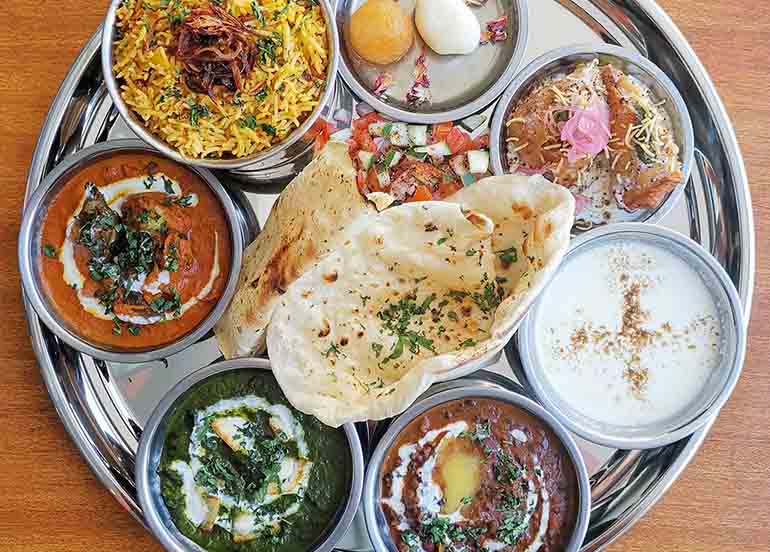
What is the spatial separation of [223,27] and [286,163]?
0.64 meters

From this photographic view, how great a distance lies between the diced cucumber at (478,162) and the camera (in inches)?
103

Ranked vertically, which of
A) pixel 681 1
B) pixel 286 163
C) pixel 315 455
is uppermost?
pixel 681 1

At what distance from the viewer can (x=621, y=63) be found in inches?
102

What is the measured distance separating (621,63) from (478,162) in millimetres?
616

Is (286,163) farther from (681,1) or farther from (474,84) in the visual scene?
(681,1)

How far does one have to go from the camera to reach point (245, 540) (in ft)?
7.91

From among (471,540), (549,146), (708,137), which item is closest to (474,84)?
(549,146)

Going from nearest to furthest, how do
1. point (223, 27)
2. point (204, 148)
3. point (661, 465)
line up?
point (223, 27)
point (204, 148)
point (661, 465)

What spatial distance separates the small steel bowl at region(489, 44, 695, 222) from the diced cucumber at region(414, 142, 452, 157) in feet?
0.60

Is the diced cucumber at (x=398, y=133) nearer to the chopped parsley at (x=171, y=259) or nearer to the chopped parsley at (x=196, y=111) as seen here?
the chopped parsley at (x=196, y=111)

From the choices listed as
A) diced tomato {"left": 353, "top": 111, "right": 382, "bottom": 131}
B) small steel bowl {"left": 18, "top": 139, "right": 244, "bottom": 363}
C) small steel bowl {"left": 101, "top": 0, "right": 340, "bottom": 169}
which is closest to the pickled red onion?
diced tomato {"left": 353, "top": 111, "right": 382, "bottom": 131}

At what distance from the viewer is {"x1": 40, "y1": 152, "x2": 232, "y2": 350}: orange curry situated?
2320 mm

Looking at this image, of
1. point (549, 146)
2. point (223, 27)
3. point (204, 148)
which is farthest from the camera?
point (549, 146)

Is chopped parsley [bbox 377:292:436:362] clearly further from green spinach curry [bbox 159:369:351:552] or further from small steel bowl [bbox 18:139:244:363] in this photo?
small steel bowl [bbox 18:139:244:363]
